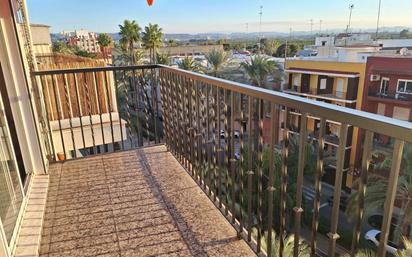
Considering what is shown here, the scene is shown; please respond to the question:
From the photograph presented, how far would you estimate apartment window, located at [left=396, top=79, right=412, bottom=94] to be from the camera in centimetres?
1366

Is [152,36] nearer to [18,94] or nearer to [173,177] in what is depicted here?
[18,94]

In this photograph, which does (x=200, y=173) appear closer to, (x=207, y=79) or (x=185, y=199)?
(x=185, y=199)

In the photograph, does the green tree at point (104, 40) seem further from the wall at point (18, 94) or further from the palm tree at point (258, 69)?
the wall at point (18, 94)

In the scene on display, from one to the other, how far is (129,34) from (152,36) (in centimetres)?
254

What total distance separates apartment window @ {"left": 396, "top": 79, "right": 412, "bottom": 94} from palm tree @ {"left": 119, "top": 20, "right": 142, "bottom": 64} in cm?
1972

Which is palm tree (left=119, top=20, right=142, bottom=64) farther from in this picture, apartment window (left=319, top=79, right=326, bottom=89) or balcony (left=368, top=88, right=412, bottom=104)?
balcony (left=368, top=88, right=412, bottom=104)

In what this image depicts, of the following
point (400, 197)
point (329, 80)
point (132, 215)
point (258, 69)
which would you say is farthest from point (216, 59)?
point (132, 215)

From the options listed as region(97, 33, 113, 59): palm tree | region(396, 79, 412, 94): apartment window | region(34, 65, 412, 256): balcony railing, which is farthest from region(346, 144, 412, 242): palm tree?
region(97, 33, 113, 59): palm tree

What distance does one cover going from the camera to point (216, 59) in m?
21.5

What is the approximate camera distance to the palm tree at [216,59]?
21484 millimetres

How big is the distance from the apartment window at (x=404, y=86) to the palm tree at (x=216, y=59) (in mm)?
11373

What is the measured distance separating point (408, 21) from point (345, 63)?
11583 mm

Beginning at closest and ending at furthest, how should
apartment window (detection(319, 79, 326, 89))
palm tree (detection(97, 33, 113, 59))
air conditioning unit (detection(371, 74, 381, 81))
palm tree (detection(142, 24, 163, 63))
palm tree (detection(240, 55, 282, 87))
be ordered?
air conditioning unit (detection(371, 74, 381, 81)) → apartment window (detection(319, 79, 326, 89)) → palm tree (detection(240, 55, 282, 87)) → palm tree (detection(142, 24, 163, 63)) → palm tree (detection(97, 33, 113, 59))

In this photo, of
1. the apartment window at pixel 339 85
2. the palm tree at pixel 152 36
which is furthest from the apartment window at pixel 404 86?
the palm tree at pixel 152 36
